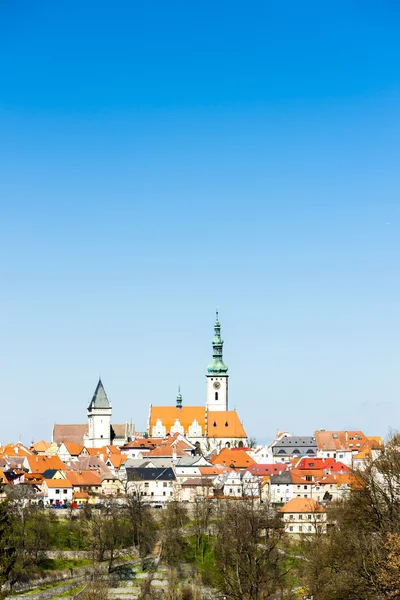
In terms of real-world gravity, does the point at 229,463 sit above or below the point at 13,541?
above

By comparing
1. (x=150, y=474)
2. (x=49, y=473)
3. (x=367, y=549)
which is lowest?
(x=367, y=549)

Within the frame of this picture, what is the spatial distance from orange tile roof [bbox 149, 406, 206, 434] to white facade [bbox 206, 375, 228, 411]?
414 centimetres

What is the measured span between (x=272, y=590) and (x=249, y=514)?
59.8ft

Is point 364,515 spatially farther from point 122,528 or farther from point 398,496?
point 122,528

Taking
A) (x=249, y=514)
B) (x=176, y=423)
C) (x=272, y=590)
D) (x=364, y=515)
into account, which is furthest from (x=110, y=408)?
(x=364, y=515)

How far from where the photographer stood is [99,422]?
152m

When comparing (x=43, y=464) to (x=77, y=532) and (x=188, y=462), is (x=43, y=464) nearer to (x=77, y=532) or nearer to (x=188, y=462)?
(x=188, y=462)

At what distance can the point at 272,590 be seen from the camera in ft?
191

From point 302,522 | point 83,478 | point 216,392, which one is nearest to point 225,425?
point 216,392

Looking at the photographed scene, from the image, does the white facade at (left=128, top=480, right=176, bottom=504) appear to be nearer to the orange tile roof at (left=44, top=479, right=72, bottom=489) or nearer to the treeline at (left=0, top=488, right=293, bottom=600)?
the orange tile roof at (left=44, top=479, right=72, bottom=489)

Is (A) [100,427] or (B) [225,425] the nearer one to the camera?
(A) [100,427]

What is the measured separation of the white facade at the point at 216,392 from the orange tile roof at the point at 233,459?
33.0 m

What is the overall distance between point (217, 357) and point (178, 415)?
38.7ft

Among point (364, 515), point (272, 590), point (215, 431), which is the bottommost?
point (272, 590)
